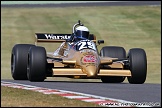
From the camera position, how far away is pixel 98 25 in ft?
144

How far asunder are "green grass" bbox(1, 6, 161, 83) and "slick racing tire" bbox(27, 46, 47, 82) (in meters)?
12.3

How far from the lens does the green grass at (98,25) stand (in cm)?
3603

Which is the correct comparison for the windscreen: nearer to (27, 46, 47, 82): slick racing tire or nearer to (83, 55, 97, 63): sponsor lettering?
(83, 55, 97, 63): sponsor lettering

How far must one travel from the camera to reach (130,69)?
18.2 m

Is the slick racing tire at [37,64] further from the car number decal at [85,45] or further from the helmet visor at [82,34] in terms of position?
the helmet visor at [82,34]

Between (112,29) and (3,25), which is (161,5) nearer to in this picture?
(112,29)

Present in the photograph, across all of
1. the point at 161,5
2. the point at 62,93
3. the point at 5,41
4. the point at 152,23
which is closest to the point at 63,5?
the point at 161,5

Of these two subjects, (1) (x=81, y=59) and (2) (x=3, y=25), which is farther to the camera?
(2) (x=3, y=25)

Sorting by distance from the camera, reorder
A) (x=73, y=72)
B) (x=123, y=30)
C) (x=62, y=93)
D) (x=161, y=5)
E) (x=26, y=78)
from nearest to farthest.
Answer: (x=62, y=93) < (x=73, y=72) < (x=26, y=78) < (x=123, y=30) < (x=161, y=5)

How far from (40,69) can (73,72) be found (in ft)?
3.05

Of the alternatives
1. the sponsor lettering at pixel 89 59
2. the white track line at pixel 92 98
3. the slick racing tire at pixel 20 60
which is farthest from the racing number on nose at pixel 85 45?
the white track line at pixel 92 98

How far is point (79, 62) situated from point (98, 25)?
86.6 ft

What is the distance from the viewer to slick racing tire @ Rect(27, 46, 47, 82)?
56.7ft

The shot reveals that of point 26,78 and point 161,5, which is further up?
point 161,5
